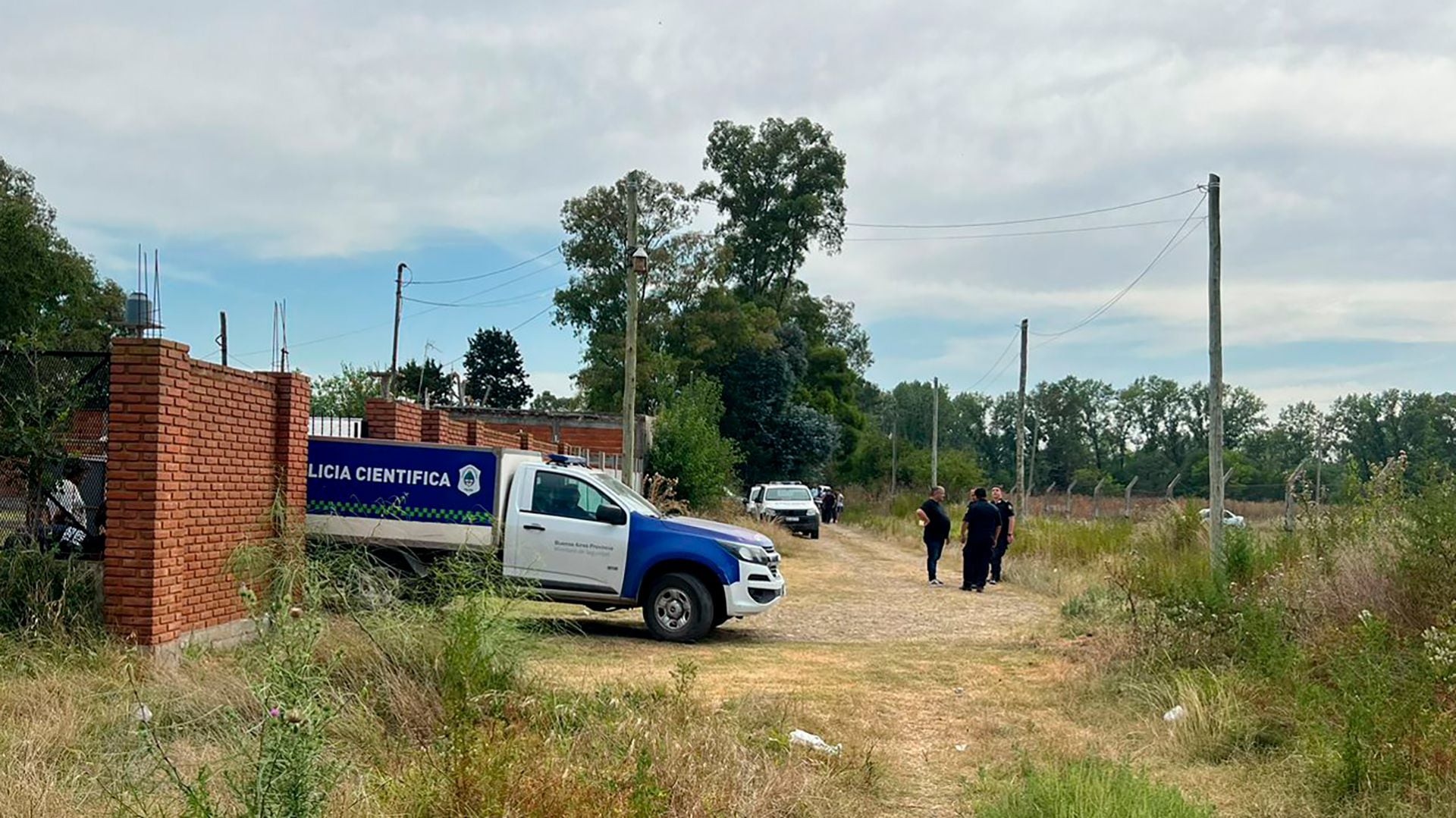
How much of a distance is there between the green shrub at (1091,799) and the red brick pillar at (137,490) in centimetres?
635

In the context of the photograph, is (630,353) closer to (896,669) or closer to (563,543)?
(563,543)

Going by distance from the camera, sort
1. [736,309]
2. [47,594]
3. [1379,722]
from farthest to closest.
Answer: [736,309]
[47,594]
[1379,722]

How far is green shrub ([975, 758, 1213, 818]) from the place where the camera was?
5359 millimetres

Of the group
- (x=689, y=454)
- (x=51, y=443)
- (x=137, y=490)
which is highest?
(x=51, y=443)

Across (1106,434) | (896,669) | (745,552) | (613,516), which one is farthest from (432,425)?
(1106,434)

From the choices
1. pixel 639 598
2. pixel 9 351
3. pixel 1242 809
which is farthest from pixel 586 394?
pixel 1242 809

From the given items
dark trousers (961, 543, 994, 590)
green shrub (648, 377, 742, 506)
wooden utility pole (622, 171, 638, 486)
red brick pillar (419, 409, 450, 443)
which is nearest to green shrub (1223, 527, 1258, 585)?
dark trousers (961, 543, 994, 590)

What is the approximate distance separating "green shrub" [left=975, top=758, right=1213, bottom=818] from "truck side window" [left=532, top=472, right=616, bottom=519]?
23.9ft

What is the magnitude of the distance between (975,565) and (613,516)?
338 inches

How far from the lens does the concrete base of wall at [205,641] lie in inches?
344

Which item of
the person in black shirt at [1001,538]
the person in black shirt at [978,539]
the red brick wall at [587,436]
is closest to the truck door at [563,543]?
the person in black shirt at [978,539]

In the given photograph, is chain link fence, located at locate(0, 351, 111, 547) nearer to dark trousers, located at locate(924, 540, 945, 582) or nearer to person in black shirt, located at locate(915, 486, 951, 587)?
person in black shirt, located at locate(915, 486, 951, 587)

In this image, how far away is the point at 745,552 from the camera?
12.8m

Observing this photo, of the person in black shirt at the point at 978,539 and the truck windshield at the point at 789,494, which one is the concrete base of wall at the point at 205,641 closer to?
the person in black shirt at the point at 978,539
